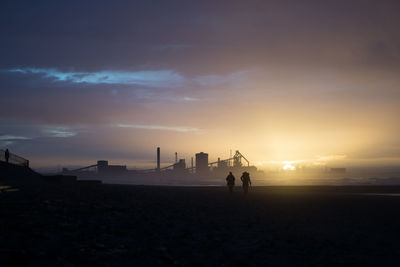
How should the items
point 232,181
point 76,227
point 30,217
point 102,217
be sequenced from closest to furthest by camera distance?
1. point 76,227
2. point 30,217
3. point 102,217
4. point 232,181

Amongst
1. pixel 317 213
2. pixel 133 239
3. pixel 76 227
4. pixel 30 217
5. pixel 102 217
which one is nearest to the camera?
pixel 133 239

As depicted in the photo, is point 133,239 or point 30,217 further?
point 30,217

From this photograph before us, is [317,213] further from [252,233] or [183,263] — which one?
[183,263]

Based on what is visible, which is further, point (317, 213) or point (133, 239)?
point (317, 213)

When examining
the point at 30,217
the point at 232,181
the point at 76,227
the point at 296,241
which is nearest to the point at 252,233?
the point at 296,241

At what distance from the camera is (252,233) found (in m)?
11.2

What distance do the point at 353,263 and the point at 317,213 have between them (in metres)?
9.62

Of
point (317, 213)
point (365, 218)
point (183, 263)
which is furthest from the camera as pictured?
point (317, 213)

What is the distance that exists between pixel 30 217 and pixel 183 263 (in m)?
6.89

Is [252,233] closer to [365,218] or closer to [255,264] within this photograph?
[255,264]

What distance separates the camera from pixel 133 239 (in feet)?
31.4

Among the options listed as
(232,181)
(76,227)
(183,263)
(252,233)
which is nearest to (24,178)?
(232,181)

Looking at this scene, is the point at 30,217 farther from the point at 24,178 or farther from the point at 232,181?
the point at 24,178

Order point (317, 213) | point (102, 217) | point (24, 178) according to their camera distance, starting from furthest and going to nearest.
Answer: point (24, 178) < point (317, 213) < point (102, 217)
